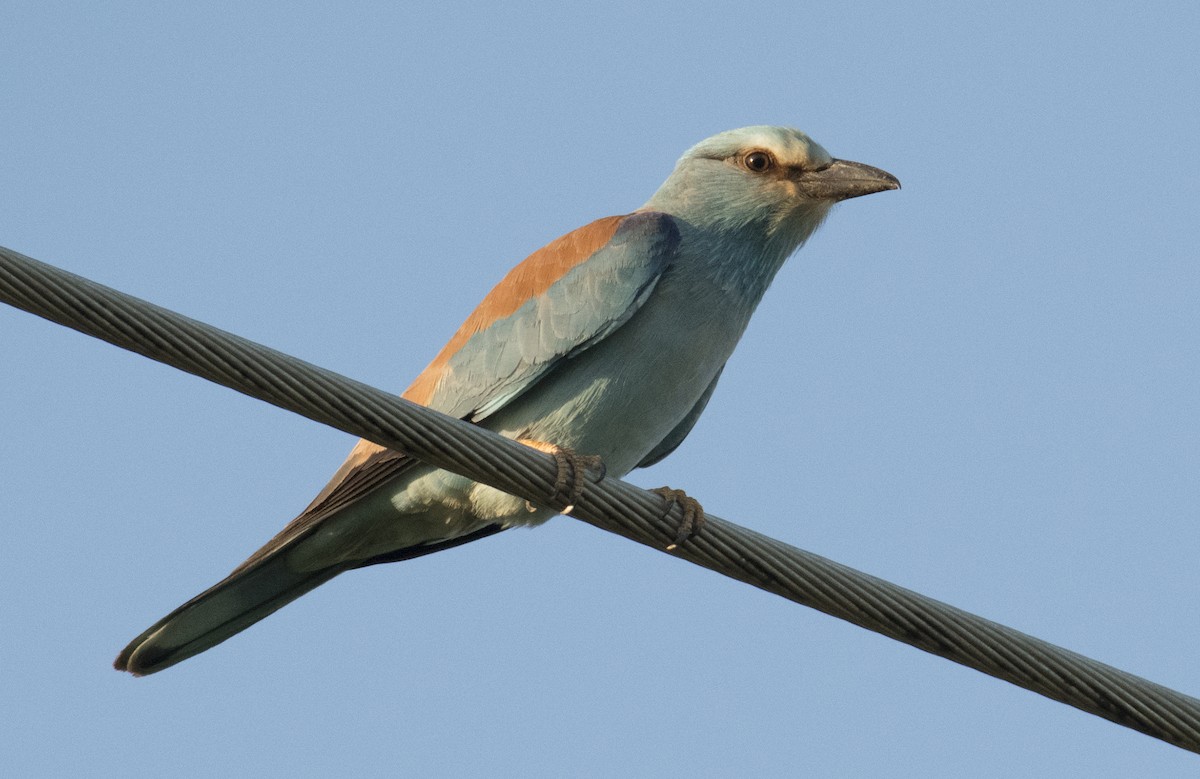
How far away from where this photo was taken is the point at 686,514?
17.0 ft

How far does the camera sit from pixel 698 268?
6.78 m

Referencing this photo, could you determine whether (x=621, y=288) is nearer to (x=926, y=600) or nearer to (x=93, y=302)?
(x=926, y=600)

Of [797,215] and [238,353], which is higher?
[797,215]

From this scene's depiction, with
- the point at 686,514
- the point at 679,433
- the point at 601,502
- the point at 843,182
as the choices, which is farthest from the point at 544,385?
the point at 843,182

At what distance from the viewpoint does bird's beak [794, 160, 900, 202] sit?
7.30 meters

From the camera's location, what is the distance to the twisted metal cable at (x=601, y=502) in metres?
3.78

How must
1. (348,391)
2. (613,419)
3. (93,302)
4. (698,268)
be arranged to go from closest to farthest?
(93,302) < (348,391) < (613,419) < (698,268)

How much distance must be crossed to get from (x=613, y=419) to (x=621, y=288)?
0.57 meters

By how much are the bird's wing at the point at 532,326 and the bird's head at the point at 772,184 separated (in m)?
0.45

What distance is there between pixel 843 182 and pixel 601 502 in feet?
10.3

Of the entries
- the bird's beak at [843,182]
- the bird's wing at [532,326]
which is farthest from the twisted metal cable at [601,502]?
the bird's beak at [843,182]

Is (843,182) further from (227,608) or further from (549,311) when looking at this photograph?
(227,608)

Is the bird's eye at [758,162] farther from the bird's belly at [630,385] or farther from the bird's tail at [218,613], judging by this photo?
the bird's tail at [218,613]

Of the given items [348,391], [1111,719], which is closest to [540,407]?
[348,391]
